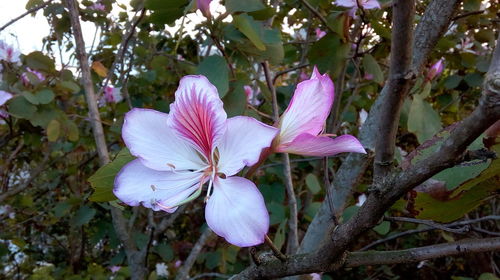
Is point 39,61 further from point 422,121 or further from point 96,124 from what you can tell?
point 422,121

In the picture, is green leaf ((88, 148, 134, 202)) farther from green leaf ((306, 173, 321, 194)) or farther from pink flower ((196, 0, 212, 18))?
green leaf ((306, 173, 321, 194))

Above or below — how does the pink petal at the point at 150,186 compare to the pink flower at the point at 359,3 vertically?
below

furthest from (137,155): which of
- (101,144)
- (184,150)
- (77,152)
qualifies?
(77,152)

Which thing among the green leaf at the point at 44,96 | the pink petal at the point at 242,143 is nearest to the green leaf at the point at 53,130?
the green leaf at the point at 44,96

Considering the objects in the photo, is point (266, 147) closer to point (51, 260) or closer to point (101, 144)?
point (101, 144)

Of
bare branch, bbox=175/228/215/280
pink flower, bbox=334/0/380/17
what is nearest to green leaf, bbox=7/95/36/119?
bare branch, bbox=175/228/215/280

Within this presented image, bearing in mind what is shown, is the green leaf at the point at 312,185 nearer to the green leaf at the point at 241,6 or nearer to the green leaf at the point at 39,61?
the green leaf at the point at 241,6
